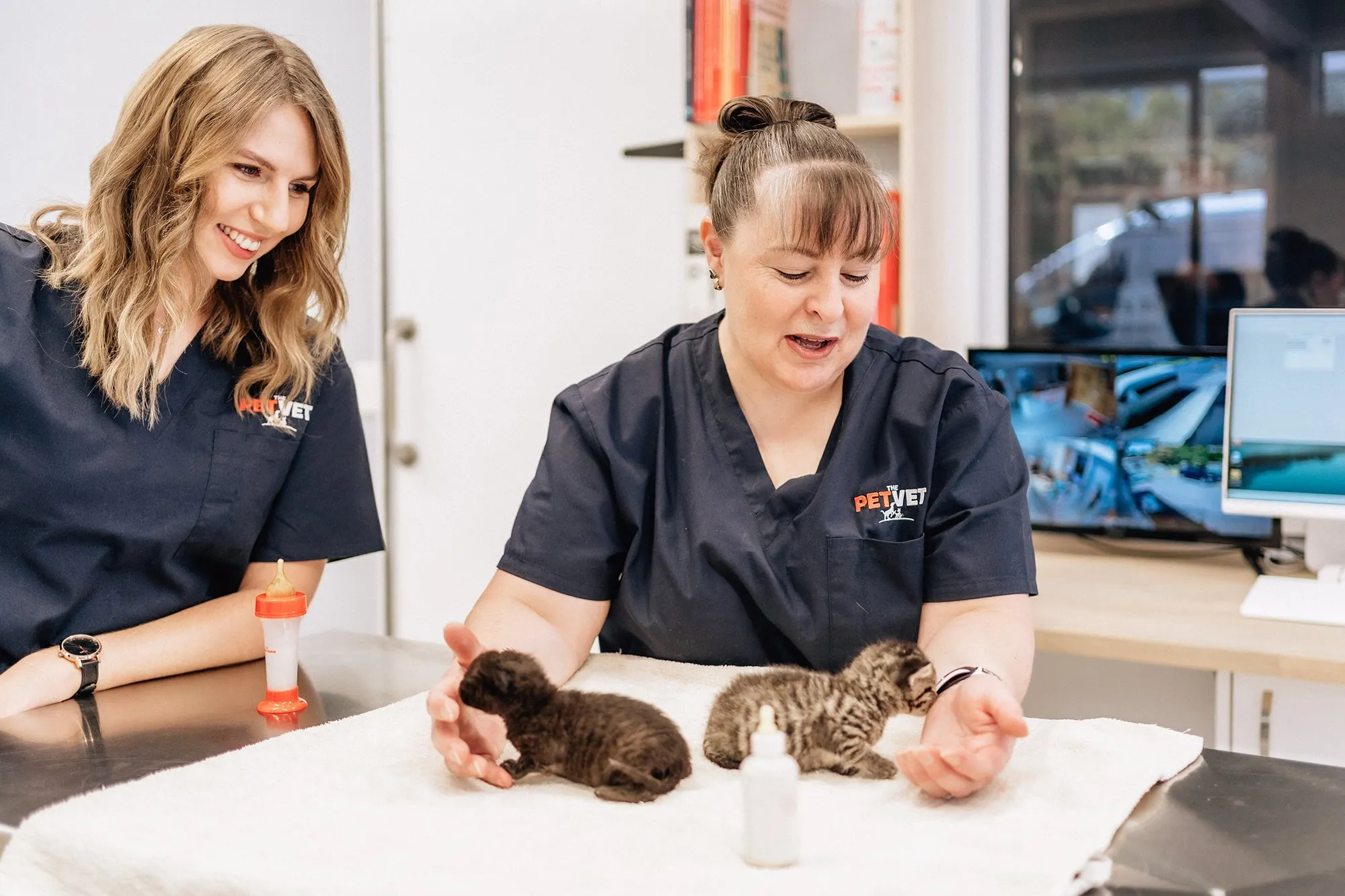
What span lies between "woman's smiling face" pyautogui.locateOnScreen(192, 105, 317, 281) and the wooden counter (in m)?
1.40

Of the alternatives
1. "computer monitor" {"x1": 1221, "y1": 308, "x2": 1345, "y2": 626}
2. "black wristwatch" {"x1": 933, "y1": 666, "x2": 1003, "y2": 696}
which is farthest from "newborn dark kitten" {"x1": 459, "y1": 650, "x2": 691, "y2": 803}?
"computer monitor" {"x1": 1221, "y1": 308, "x2": 1345, "y2": 626}

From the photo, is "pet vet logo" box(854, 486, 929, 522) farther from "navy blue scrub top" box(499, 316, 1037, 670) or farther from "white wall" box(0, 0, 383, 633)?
"white wall" box(0, 0, 383, 633)

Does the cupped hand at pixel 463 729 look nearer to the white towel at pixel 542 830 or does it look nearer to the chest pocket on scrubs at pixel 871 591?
the white towel at pixel 542 830

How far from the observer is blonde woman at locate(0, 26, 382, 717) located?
166cm

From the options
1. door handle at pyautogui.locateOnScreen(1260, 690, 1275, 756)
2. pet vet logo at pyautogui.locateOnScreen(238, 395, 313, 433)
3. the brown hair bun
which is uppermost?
the brown hair bun

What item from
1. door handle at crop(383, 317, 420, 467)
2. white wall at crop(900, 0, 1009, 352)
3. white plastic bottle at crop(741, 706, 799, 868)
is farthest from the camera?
door handle at crop(383, 317, 420, 467)

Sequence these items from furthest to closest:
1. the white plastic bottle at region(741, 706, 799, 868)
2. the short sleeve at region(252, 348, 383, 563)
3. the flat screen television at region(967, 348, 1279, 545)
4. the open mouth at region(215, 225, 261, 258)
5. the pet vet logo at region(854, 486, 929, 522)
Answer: the flat screen television at region(967, 348, 1279, 545), the short sleeve at region(252, 348, 383, 563), the open mouth at region(215, 225, 261, 258), the pet vet logo at region(854, 486, 929, 522), the white plastic bottle at region(741, 706, 799, 868)

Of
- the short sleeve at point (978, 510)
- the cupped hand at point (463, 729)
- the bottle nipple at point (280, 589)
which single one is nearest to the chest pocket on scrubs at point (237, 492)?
the bottle nipple at point (280, 589)

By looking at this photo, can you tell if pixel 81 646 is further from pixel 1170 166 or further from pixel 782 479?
pixel 1170 166

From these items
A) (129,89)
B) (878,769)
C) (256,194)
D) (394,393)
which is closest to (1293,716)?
(878,769)

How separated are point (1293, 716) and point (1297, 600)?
25cm

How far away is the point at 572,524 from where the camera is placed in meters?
1.63

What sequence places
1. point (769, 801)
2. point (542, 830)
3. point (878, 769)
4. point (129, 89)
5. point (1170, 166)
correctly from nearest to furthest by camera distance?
point (769, 801) < point (542, 830) < point (878, 769) < point (1170, 166) < point (129, 89)

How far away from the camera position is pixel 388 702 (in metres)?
1.58
